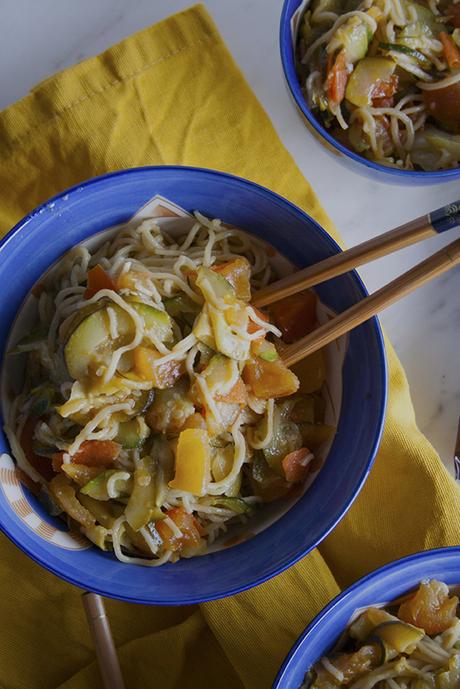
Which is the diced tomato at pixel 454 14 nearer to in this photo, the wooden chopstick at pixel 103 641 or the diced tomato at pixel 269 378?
the diced tomato at pixel 269 378

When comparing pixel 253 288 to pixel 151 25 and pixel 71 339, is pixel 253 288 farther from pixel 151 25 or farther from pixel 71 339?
pixel 151 25

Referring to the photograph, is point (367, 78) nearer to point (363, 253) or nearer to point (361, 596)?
point (363, 253)

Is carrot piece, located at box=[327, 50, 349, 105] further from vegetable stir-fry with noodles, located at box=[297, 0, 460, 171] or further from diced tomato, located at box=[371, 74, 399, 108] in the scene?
diced tomato, located at box=[371, 74, 399, 108]

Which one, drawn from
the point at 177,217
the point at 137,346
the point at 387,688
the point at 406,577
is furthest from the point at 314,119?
the point at 387,688

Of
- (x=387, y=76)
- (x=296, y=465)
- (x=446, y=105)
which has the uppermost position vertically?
(x=387, y=76)

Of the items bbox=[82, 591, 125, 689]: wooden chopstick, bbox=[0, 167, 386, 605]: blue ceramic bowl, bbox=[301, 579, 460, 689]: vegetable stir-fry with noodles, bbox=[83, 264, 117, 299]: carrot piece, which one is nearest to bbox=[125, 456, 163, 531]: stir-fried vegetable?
bbox=[0, 167, 386, 605]: blue ceramic bowl

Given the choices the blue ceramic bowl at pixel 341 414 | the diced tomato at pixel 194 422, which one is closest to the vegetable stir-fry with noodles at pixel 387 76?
the blue ceramic bowl at pixel 341 414

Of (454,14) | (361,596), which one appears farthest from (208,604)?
(454,14)

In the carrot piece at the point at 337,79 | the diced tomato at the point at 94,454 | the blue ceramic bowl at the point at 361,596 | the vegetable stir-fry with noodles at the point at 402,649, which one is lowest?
the vegetable stir-fry with noodles at the point at 402,649
